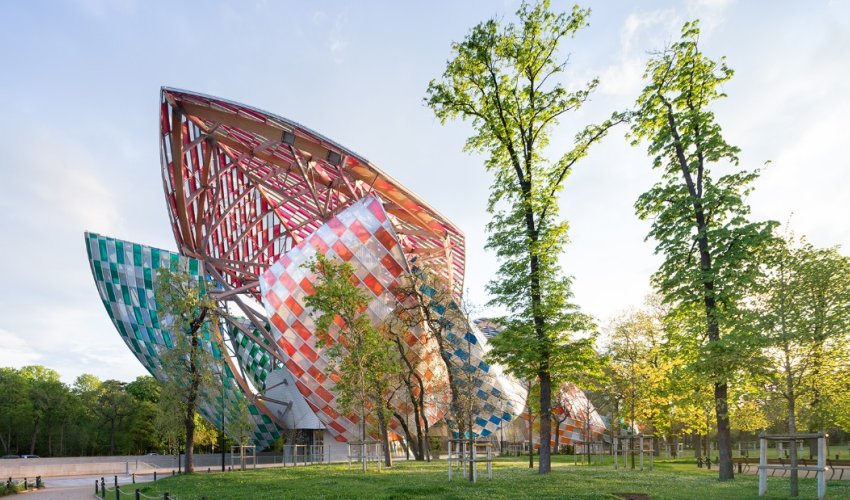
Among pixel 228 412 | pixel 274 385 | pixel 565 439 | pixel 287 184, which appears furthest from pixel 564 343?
pixel 565 439

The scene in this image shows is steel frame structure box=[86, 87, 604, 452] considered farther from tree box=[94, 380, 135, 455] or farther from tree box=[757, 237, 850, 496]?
tree box=[94, 380, 135, 455]

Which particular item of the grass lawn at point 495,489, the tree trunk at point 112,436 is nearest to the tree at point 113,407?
the tree trunk at point 112,436

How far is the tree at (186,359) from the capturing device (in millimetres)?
26859

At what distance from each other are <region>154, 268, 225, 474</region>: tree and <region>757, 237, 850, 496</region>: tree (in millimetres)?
24915

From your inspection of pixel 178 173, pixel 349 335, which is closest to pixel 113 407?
pixel 178 173

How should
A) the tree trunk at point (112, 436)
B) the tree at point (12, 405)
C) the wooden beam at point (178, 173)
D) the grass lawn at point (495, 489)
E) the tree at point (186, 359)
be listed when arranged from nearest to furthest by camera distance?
the grass lawn at point (495, 489) → the tree at point (186, 359) → the wooden beam at point (178, 173) → the tree at point (12, 405) → the tree trunk at point (112, 436)

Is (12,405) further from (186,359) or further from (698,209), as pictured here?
(698,209)

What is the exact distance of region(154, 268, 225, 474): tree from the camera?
26859 millimetres

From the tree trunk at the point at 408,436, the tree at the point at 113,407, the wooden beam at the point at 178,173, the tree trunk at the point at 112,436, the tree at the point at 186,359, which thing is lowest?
the tree trunk at the point at 112,436

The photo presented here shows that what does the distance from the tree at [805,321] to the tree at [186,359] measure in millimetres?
24915

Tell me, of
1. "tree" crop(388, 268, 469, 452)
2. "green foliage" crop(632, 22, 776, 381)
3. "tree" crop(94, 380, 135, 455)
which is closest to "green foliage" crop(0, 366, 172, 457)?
"tree" crop(94, 380, 135, 455)

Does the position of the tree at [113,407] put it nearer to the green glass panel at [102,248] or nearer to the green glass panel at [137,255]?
the green glass panel at [102,248]

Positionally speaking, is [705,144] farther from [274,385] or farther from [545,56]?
[274,385]

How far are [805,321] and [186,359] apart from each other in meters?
26.9
